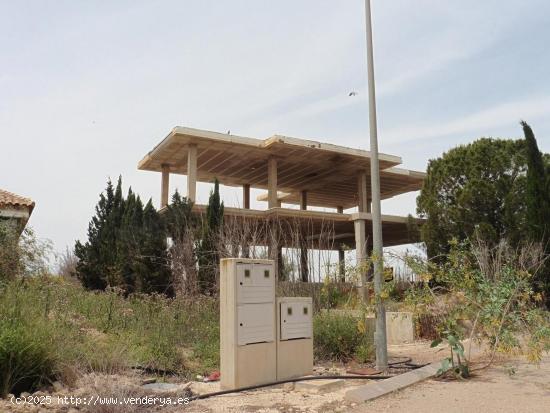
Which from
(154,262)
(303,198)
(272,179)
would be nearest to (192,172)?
(272,179)

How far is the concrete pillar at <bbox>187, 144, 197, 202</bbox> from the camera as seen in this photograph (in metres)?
22.2

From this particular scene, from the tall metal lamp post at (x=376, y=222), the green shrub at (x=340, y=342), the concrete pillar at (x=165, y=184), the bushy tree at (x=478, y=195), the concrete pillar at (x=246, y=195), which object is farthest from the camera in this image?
the concrete pillar at (x=246, y=195)

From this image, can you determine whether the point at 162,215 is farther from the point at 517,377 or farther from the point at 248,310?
the point at 517,377

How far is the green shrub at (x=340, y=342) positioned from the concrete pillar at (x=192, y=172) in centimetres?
1274

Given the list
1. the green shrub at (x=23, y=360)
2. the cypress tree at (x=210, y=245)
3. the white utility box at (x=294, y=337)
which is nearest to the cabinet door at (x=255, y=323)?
the white utility box at (x=294, y=337)

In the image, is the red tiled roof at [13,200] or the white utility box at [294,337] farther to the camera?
the red tiled roof at [13,200]

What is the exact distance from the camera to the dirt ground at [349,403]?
19.9 feet

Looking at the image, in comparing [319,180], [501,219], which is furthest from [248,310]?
[319,180]

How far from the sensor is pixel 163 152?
2380cm

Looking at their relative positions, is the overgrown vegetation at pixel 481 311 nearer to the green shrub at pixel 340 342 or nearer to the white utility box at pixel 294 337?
the white utility box at pixel 294 337

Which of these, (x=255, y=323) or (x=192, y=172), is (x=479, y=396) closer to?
(x=255, y=323)

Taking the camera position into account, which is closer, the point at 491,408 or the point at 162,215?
the point at 491,408

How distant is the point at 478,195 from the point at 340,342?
41.4ft

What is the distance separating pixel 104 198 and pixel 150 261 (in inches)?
231
